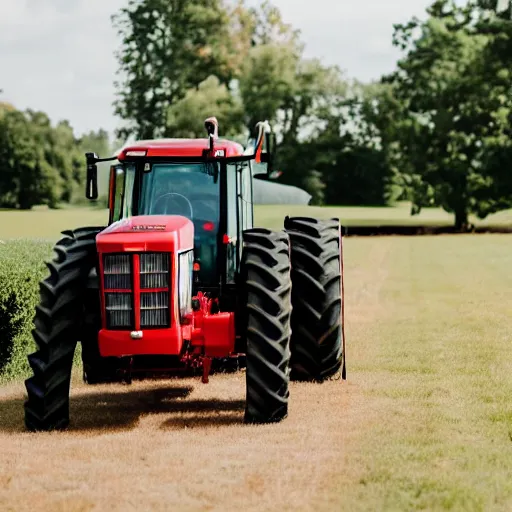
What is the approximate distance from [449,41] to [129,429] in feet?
176

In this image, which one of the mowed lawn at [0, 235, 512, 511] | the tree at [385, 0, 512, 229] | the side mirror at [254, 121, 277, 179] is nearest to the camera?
the mowed lawn at [0, 235, 512, 511]

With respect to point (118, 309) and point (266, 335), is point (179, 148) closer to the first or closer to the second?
point (118, 309)

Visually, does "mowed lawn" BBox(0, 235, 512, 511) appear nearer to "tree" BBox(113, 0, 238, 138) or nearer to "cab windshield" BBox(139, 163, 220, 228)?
"cab windshield" BBox(139, 163, 220, 228)

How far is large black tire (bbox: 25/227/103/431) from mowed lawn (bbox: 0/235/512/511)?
0.21 meters

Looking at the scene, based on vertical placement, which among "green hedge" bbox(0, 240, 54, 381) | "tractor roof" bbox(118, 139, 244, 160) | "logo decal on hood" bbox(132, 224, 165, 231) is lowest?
"green hedge" bbox(0, 240, 54, 381)

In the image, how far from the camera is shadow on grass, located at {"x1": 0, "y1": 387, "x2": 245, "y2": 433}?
9.38m

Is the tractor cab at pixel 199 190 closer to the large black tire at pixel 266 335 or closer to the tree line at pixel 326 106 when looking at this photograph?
the large black tire at pixel 266 335

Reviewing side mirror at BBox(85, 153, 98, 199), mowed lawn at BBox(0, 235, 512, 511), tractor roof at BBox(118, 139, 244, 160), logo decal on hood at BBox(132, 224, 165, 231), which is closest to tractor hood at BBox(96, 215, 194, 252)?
logo decal on hood at BBox(132, 224, 165, 231)

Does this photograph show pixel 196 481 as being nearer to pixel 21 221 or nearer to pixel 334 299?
pixel 334 299

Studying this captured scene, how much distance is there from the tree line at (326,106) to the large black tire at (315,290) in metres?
43.4

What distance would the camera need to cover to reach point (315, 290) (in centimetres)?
1012

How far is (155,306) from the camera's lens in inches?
351

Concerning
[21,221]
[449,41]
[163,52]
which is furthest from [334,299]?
[163,52]

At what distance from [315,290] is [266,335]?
4.01 ft
